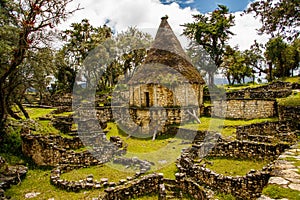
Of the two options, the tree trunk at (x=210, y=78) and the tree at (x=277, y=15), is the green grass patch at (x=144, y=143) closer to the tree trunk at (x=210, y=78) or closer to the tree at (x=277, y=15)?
the tree at (x=277, y=15)

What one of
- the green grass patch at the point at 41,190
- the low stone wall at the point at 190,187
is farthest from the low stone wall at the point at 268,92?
the green grass patch at the point at 41,190

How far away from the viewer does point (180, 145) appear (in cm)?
1442

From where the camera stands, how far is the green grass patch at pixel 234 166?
8594mm

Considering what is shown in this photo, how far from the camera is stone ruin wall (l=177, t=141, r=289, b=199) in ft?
22.3

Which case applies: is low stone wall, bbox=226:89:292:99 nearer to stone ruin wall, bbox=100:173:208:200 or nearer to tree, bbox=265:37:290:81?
tree, bbox=265:37:290:81

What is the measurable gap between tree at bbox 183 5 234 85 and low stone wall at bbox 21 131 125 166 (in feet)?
82.9

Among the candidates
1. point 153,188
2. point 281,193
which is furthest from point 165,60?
point 281,193

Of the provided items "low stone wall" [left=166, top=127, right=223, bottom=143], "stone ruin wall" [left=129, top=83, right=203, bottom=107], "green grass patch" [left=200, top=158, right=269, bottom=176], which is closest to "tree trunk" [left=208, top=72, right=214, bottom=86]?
"stone ruin wall" [left=129, top=83, right=203, bottom=107]

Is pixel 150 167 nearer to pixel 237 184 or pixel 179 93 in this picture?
pixel 237 184

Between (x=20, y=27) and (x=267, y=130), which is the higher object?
(x=20, y=27)

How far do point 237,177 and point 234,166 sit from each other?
2.09 meters

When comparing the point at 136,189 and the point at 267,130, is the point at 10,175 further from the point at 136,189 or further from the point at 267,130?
the point at 267,130

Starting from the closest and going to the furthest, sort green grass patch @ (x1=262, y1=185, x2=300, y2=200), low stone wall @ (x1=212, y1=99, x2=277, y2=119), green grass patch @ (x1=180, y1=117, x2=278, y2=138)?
green grass patch @ (x1=262, y1=185, x2=300, y2=200), green grass patch @ (x1=180, y1=117, x2=278, y2=138), low stone wall @ (x1=212, y1=99, x2=277, y2=119)

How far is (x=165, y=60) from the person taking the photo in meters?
20.1
